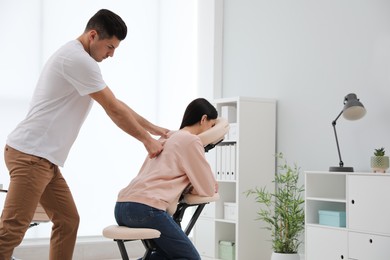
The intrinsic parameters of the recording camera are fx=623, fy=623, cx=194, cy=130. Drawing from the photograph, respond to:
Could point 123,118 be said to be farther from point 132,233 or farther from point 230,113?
point 230,113

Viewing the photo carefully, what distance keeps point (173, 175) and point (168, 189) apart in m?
0.06

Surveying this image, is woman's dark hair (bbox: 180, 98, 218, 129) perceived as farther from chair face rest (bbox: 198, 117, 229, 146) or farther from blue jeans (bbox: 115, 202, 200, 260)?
blue jeans (bbox: 115, 202, 200, 260)

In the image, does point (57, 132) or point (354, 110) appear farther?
point (354, 110)

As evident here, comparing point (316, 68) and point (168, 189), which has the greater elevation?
point (316, 68)

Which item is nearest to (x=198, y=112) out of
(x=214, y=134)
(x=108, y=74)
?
(x=214, y=134)

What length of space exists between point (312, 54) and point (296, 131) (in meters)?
0.58

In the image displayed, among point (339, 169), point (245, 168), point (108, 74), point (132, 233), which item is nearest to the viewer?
point (132, 233)

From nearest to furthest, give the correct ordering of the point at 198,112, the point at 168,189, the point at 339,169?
the point at 168,189, the point at 198,112, the point at 339,169

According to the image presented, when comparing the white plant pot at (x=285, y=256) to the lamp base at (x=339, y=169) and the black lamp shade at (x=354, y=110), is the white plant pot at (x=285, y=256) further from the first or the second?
the black lamp shade at (x=354, y=110)

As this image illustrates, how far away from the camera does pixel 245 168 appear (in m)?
4.68

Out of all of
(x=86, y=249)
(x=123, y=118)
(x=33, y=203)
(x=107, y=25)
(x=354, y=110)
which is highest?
(x=107, y=25)

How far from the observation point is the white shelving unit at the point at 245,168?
15.3 ft

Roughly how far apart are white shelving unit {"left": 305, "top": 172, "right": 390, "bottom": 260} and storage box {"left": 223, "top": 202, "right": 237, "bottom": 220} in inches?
29.6

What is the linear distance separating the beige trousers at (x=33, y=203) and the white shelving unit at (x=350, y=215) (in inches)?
70.4
